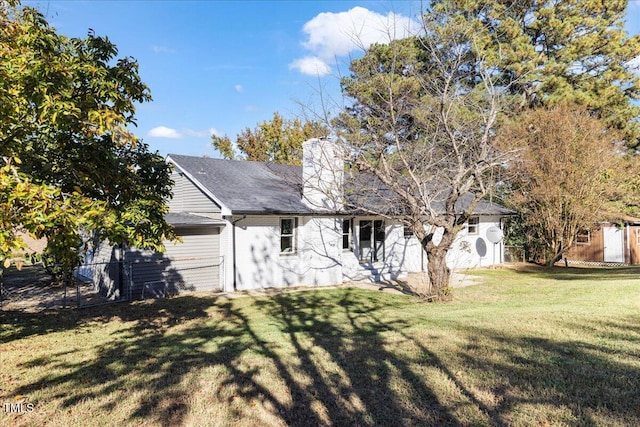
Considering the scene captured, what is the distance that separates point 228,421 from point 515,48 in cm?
2559

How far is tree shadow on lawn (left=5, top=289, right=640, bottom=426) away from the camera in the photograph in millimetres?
4207

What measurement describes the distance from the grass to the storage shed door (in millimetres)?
3056

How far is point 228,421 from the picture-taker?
Answer: 161 inches

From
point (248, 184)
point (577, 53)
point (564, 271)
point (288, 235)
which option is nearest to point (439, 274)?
point (288, 235)

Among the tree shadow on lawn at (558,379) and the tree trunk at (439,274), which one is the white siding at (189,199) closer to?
the tree trunk at (439,274)

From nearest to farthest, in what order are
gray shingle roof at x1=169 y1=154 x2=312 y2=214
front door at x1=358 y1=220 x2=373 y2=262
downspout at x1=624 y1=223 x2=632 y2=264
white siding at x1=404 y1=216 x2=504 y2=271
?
gray shingle roof at x1=169 y1=154 x2=312 y2=214 → front door at x1=358 y1=220 x2=373 y2=262 → white siding at x1=404 y1=216 x2=504 y2=271 → downspout at x1=624 y1=223 x2=632 y2=264

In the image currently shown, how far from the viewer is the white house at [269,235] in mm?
14031

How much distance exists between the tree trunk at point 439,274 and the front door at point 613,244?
1774 centimetres

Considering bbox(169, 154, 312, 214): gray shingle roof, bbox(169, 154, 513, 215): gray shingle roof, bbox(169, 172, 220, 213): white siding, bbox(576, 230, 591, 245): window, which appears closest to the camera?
bbox(169, 154, 513, 215): gray shingle roof

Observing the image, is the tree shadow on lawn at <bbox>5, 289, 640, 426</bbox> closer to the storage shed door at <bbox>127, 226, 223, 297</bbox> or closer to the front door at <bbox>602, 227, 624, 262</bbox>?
the storage shed door at <bbox>127, 226, 223, 297</bbox>

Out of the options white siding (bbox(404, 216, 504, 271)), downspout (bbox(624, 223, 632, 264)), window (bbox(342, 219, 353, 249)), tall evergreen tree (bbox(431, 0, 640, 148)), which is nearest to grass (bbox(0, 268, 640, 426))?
window (bbox(342, 219, 353, 249))

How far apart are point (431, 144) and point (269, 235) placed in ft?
20.8

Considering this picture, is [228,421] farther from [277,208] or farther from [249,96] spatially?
[249,96]

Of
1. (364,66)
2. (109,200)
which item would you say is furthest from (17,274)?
(364,66)
